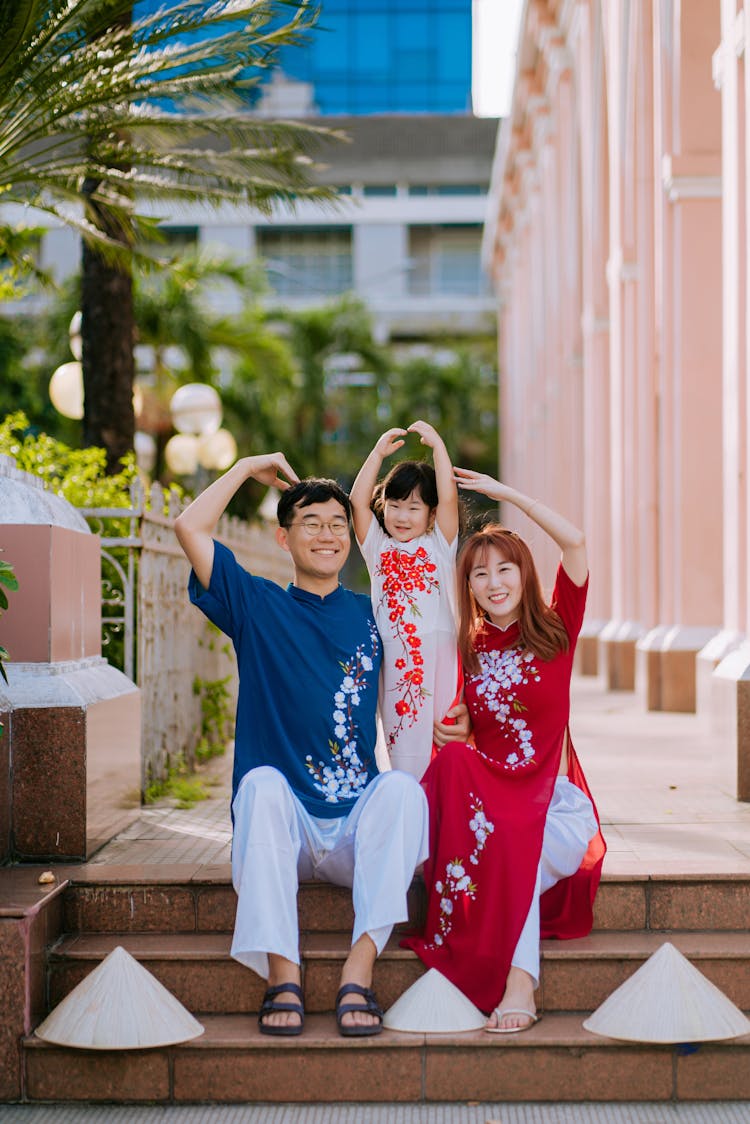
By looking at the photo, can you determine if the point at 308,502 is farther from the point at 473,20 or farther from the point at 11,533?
the point at 473,20

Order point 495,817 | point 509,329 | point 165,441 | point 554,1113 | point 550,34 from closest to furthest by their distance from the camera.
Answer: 1. point 554,1113
2. point 495,817
3. point 550,34
4. point 165,441
5. point 509,329

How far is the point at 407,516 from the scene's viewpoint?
4992 millimetres

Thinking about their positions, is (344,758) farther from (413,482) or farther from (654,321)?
(654,321)

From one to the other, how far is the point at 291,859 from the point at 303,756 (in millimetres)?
418

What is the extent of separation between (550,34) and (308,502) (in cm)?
1567

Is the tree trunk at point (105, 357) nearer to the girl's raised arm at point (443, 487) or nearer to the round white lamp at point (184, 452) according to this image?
the girl's raised arm at point (443, 487)

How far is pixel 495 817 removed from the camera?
436 cm

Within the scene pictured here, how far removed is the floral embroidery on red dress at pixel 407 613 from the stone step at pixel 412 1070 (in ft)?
3.82

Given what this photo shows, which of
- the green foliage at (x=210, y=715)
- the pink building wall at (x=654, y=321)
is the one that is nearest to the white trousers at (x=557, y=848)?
the pink building wall at (x=654, y=321)

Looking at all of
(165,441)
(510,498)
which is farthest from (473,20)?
(510,498)

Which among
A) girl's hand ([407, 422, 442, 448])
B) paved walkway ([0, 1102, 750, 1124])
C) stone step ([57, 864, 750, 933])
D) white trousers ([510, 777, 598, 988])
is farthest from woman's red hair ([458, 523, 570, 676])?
paved walkway ([0, 1102, 750, 1124])

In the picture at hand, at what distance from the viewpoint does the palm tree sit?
8.19 m

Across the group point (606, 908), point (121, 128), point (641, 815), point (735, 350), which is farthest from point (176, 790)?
point (121, 128)

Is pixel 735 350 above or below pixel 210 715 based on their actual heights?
above
